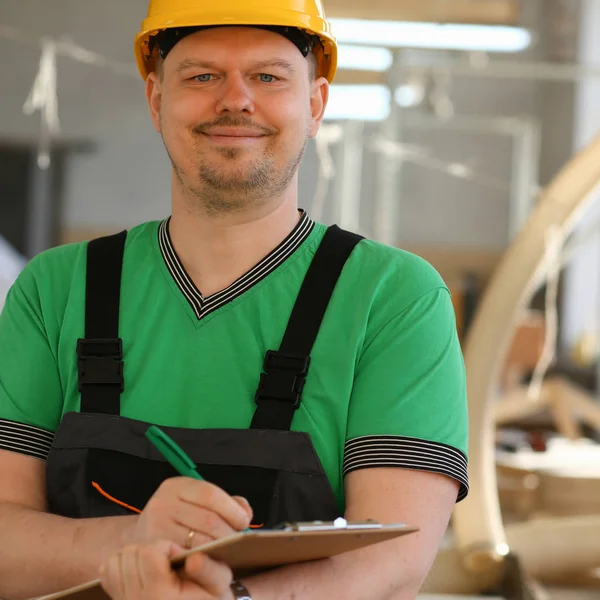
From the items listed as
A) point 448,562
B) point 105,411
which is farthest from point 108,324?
point 448,562

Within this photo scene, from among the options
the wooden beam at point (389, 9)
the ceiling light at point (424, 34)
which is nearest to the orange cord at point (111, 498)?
the ceiling light at point (424, 34)

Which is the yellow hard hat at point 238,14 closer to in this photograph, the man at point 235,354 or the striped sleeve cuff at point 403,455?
the man at point 235,354

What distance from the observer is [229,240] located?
1431mm

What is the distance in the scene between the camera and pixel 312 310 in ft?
4.43

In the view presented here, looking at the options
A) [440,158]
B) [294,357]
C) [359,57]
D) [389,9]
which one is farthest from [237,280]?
[440,158]

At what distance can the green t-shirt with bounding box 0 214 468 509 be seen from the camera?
128 cm

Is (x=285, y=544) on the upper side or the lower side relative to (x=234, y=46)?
lower

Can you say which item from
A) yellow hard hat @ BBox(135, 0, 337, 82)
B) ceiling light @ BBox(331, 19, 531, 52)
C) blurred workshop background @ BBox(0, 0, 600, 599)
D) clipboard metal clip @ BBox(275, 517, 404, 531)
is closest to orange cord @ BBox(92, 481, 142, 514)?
clipboard metal clip @ BBox(275, 517, 404, 531)

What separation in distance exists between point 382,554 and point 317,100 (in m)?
0.65

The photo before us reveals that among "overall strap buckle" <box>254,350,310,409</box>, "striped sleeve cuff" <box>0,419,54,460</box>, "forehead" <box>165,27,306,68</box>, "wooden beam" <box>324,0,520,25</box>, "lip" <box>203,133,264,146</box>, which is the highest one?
"wooden beam" <box>324,0,520,25</box>

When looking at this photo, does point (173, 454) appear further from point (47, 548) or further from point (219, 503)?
point (47, 548)

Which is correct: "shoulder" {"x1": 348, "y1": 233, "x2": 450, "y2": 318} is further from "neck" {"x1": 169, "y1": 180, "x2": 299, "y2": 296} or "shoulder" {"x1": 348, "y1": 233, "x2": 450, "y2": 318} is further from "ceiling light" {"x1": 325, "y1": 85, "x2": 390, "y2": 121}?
"ceiling light" {"x1": 325, "y1": 85, "x2": 390, "y2": 121}

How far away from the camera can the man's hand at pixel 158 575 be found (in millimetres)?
1013

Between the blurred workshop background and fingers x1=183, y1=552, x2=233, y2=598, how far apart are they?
2.35m
